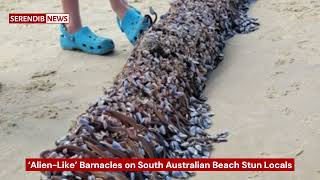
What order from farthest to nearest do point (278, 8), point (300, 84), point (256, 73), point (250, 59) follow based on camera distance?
point (278, 8) < point (250, 59) < point (256, 73) < point (300, 84)

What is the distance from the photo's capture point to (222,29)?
14.4ft

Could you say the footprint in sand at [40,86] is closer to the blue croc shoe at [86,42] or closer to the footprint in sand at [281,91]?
the blue croc shoe at [86,42]

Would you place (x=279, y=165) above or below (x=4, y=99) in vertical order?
above

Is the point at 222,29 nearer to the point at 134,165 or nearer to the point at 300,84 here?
the point at 300,84

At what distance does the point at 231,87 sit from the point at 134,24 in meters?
0.94

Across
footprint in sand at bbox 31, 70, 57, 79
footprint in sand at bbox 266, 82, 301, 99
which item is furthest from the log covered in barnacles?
footprint in sand at bbox 31, 70, 57, 79

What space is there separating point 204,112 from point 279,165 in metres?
0.67

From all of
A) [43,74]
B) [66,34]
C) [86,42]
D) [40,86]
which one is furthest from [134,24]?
[40,86]

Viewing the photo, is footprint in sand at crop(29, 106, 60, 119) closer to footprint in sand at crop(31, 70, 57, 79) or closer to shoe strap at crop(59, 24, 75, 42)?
footprint in sand at crop(31, 70, 57, 79)

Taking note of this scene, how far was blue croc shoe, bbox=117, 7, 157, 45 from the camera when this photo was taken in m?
4.10

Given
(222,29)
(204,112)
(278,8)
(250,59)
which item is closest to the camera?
(204,112)

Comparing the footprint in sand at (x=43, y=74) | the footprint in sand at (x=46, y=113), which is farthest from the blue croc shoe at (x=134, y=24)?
the footprint in sand at (x=46, y=113)

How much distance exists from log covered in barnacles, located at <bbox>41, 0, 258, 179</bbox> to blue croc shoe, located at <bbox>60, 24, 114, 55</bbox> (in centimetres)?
45

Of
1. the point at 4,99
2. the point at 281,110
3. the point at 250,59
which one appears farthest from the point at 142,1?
the point at 281,110
